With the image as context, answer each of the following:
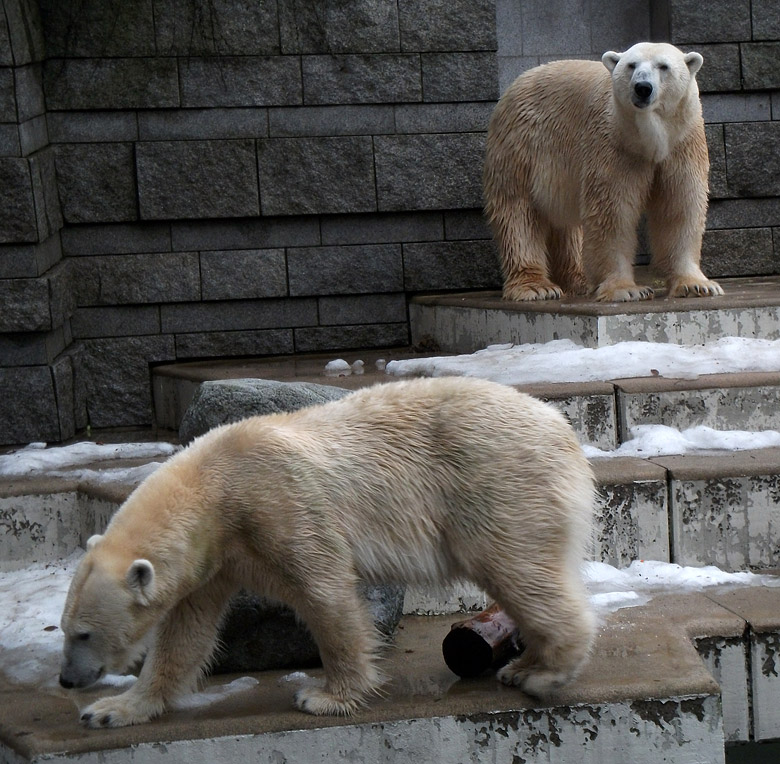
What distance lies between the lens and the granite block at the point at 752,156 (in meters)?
6.84

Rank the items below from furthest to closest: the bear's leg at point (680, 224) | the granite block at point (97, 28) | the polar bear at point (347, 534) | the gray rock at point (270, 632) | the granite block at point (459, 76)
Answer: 1. the granite block at point (459, 76)
2. the granite block at point (97, 28)
3. the bear's leg at point (680, 224)
4. the gray rock at point (270, 632)
5. the polar bear at point (347, 534)

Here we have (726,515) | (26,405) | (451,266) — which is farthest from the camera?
(451,266)

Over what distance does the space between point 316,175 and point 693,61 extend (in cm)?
215

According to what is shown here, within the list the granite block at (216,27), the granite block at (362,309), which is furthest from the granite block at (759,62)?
the granite block at (216,27)

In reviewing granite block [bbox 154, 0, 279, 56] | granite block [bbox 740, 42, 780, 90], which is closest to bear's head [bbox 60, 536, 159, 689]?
granite block [bbox 154, 0, 279, 56]

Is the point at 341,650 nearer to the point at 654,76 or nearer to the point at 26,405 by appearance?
the point at 26,405

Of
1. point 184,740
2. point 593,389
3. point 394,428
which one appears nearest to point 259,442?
point 394,428

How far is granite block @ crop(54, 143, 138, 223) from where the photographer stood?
20.2 ft

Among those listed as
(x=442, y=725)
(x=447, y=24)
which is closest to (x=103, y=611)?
(x=442, y=725)

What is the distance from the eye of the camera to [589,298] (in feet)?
18.7

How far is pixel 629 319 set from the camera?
502 centimetres

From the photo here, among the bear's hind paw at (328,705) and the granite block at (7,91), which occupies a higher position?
the granite block at (7,91)

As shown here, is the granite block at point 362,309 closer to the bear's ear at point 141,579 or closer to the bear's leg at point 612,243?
the bear's leg at point 612,243

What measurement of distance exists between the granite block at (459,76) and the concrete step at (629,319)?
134 cm
